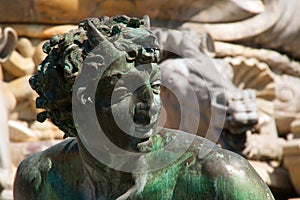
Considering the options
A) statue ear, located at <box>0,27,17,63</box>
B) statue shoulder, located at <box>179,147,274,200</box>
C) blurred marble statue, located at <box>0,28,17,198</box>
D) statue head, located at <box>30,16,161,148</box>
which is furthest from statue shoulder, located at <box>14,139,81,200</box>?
statue ear, located at <box>0,27,17,63</box>

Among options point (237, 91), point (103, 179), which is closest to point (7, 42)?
point (237, 91)

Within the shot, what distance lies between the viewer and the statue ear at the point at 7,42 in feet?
21.6

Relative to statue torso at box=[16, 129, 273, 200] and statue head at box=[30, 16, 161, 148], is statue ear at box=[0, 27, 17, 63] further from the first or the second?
statue head at box=[30, 16, 161, 148]

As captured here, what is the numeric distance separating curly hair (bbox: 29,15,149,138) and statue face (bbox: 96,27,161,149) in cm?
8

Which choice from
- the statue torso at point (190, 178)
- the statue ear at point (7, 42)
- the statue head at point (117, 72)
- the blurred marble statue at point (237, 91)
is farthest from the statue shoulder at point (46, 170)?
the statue ear at point (7, 42)

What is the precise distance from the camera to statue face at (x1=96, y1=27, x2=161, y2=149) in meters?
2.81

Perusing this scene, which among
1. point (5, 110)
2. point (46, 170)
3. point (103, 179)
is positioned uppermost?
point (103, 179)

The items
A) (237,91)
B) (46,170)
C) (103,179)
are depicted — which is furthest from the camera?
(237,91)

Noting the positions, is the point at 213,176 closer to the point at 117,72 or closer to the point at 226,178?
the point at 226,178

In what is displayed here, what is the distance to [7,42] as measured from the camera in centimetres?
663

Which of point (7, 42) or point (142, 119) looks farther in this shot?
point (7, 42)

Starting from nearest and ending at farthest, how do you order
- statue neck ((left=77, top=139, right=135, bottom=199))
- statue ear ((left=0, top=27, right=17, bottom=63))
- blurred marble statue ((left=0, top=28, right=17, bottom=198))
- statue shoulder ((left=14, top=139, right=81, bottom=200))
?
statue neck ((left=77, top=139, right=135, bottom=199)), statue shoulder ((left=14, top=139, right=81, bottom=200)), blurred marble statue ((left=0, top=28, right=17, bottom=198)), statue ear ((left=0, top=27, right=17, bottom=63))

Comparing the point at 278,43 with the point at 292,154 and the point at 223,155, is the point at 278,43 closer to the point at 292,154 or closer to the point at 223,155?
the point at 292,154

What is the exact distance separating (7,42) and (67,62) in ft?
12.6
